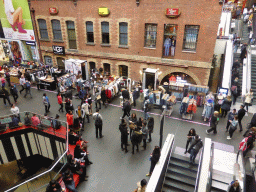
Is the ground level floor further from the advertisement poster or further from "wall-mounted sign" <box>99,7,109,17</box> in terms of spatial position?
"wall-mounted sign" <box>99,7,109,17</box>

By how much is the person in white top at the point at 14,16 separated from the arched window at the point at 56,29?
4.23 m

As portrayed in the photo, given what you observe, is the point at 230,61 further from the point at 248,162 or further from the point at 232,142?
the point at 248,162

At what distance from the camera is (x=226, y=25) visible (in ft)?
80.0

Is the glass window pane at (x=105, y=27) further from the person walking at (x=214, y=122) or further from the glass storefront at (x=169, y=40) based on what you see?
the person walking at (x=214, y=122)

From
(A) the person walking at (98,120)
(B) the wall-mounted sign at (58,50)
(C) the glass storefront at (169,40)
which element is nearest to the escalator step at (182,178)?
(A) the person walking at (98,120)

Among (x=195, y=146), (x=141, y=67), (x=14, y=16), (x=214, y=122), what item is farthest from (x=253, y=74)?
(x=14, y=16)

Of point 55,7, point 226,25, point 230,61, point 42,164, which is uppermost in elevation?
point 55,7

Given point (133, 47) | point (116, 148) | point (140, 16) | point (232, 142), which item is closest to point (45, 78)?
point (133, 47)

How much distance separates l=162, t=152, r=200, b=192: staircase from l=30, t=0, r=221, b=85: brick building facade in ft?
29.4

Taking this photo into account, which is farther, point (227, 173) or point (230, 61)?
point (230, 61)

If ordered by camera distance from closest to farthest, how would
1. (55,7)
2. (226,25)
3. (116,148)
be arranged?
(116,148)
(55,7)
(226,25)

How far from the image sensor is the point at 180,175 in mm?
8562

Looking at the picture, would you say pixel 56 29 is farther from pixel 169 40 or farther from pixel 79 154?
pixel 79 154

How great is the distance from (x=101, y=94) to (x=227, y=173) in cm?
927
